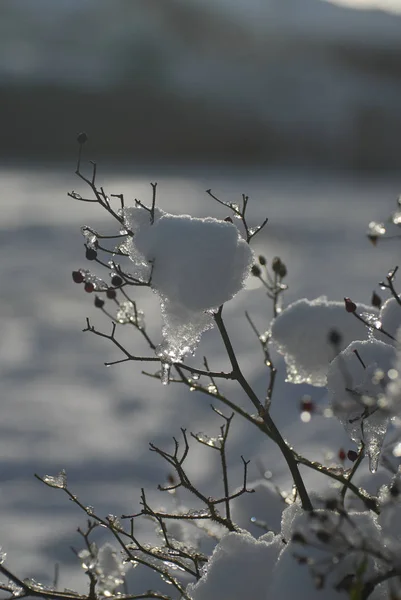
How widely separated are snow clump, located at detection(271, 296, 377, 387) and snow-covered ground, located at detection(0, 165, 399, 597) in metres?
0.36

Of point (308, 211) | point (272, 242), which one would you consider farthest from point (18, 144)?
point (272, 242)

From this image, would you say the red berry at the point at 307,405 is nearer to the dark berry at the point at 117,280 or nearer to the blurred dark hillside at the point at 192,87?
the dark berry at the point at 117,280

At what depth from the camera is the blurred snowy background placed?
3.40 m

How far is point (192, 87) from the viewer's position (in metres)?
19.9

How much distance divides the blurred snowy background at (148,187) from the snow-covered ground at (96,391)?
13mm

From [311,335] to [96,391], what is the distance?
8.58ft

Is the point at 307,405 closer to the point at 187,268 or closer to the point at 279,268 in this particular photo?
the point at 187,268

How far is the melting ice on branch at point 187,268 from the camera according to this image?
1.46 metres

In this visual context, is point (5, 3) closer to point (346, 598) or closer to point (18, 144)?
point (18, 144)

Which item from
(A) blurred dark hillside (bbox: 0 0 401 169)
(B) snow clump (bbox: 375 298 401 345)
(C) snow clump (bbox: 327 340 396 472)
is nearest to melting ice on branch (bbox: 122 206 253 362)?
(C) snow clump (bbox: 327 340 396 472)

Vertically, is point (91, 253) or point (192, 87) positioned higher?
point (192, 87)

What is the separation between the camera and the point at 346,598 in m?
1.25

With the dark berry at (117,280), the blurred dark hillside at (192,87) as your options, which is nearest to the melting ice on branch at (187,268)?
the dark berry at (117,280)

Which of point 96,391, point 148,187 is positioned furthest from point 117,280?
point 148,187
